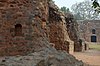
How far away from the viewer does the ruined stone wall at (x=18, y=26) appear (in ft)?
22.7

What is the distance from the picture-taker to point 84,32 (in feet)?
137

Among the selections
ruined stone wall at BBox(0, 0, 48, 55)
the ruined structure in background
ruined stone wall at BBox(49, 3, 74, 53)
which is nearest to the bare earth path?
ruined stone wall at BBox(49, 3, 74, 53)

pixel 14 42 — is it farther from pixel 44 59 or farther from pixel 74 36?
pixel 74 36

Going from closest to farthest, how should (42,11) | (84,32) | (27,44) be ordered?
1. (27,44)
2. (42,11)
3. (84,32)

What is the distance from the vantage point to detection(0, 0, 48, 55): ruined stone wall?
6.93m

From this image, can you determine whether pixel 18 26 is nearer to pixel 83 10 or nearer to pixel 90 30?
pixel 90 30

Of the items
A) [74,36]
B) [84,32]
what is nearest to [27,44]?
[74,36]

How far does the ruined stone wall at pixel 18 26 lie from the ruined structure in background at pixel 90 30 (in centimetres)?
3318

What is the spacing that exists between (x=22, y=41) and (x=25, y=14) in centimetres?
72

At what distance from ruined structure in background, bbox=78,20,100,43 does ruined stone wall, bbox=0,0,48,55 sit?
109 feet

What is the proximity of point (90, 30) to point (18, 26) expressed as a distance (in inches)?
1440

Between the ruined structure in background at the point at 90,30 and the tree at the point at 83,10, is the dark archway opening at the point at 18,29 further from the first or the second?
the tree at the point at 83,10

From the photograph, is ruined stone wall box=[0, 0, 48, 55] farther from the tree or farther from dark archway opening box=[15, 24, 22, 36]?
the tree

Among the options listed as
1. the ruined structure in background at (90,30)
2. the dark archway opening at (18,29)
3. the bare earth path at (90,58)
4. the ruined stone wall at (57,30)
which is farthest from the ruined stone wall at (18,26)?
the ruined structure in background at (90,30)
